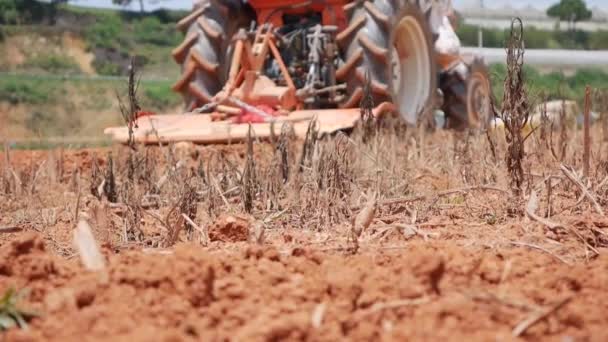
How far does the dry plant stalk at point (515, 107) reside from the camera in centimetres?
325

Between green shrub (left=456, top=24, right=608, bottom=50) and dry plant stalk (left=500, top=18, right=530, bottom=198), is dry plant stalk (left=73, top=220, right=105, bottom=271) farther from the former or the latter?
green shrub (left=456, top=24, right=608, bottom=50)

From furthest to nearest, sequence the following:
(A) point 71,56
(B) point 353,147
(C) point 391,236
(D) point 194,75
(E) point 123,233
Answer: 1. (A) point 71,56
2. (D) point 194,75
3. (B) point 353,147
4. (E) point 123,233
5. (C) point 391,236

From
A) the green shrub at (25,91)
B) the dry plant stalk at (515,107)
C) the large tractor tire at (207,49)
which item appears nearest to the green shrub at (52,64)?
the green shrub at (25,91)

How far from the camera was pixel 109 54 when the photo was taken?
30375mm

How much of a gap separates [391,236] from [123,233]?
2.96ft

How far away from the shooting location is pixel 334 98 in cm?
632

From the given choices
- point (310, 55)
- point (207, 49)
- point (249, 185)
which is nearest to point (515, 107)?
point (249, 185)

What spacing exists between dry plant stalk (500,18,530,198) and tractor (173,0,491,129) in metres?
2.33

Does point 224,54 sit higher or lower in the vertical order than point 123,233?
higher

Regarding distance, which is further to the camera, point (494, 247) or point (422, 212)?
point (422, 212)

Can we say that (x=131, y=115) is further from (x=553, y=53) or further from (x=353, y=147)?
(x=553, y=53)

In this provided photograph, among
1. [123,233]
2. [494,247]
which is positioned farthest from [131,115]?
[494,247]

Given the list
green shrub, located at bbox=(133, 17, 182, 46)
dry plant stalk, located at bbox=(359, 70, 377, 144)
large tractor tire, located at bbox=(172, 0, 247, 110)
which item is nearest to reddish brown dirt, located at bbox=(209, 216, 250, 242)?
dry plant stalk, located at bbox=(359, 70, 377, 144)

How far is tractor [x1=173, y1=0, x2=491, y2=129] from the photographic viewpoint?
6.07m
